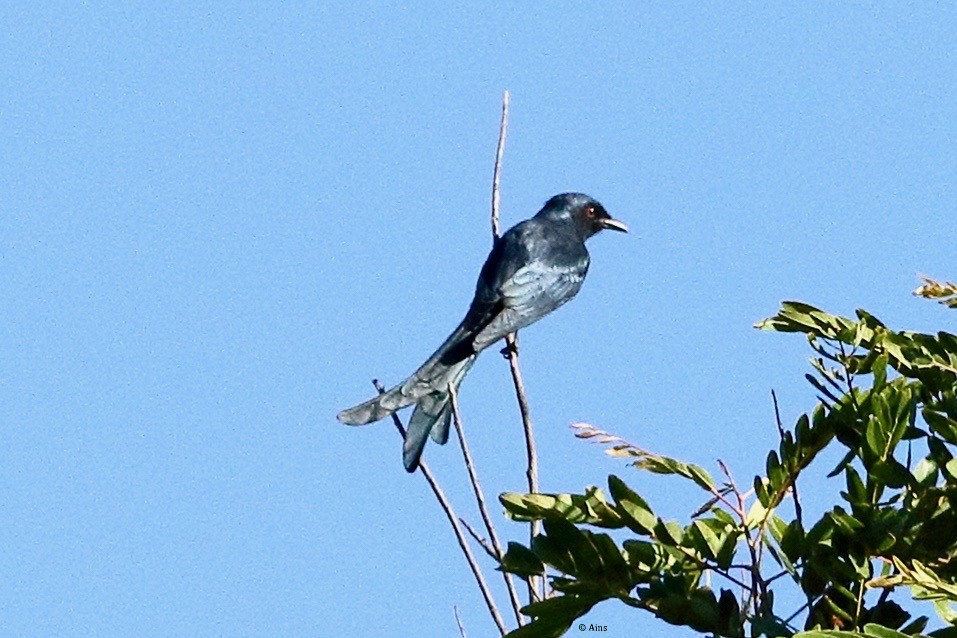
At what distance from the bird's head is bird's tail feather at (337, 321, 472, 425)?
1799mm

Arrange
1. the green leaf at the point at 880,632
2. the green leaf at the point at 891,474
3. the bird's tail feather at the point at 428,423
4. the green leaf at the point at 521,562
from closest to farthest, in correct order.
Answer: the green leaf at the point at 880,632 < the green leaf at the point at 891,474 < the green leaf at the point at 521,562 < the bird's tail feather at the point at 428,423

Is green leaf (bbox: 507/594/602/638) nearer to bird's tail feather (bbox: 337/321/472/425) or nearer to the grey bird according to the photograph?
bird's tail feather (bbox: 337/321/472/425)

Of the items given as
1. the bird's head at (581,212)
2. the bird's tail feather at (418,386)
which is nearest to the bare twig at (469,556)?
the bird's tail feather at (418,386)

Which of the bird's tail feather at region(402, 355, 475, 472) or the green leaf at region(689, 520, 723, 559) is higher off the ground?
the bird's tail feather at region(402, 355, 475, 472)

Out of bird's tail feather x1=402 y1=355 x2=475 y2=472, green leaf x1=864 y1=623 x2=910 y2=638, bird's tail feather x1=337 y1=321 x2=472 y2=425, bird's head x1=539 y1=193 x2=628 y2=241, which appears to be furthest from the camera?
bird's head x1=539 y1=193 x2=628 y2=241

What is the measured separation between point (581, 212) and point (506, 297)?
166 cm

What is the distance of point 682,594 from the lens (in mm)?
2492

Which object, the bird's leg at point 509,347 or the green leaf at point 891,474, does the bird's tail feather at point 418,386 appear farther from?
the green leaf at point 891,474

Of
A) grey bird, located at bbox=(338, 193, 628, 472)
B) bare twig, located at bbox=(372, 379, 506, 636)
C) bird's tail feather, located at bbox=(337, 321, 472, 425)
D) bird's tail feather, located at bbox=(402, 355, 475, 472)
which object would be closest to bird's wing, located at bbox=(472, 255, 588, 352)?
grey bird, located at bbox=(338, 193, 628, 472)

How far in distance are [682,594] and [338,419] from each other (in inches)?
97.5

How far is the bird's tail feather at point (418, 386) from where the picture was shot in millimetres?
4848

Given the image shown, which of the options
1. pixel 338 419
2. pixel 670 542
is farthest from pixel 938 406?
pixel 338 419

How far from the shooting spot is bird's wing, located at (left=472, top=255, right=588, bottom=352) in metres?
6.67

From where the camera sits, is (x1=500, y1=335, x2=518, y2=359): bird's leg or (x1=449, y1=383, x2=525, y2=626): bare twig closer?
(x1=449, y1=383, x2=525, y2=626): bare twig
